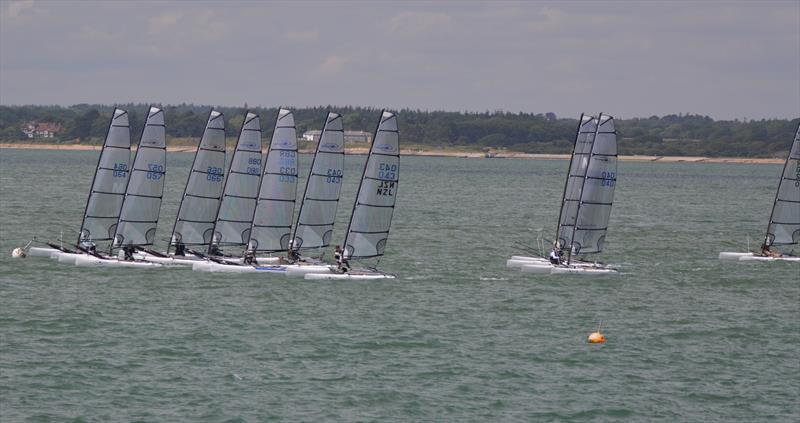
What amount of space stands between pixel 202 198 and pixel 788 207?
2908 cm

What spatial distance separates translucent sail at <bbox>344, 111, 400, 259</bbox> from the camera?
52.8m

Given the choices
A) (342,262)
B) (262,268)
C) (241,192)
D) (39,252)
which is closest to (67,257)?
(39,252)

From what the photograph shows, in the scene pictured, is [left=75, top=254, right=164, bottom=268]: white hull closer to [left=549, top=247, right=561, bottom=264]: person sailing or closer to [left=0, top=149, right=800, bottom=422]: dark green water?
[left=0, top=149, right=800, bottom=422]: dark green water

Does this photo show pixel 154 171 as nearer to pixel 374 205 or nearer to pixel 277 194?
pixel 277 194

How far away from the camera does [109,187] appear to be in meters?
56.2

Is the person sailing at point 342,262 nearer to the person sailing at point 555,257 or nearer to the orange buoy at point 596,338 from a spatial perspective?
the person sailing at point 555,257

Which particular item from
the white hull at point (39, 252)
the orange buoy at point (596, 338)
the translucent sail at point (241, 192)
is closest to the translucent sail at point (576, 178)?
the translucent sail at point (241, 192)

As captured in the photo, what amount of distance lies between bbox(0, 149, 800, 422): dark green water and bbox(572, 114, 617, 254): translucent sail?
245cm

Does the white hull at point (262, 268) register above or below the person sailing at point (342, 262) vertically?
below

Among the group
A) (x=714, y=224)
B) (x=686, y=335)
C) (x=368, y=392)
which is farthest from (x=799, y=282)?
(x=714, y=224)

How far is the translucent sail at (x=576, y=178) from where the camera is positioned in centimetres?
5941

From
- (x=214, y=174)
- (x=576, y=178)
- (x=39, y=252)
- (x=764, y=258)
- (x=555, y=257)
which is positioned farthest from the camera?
(x=764, y=258)

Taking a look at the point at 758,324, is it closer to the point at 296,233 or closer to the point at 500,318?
the point at 500,318

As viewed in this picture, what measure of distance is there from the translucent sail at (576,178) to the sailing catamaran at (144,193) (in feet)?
56.3
